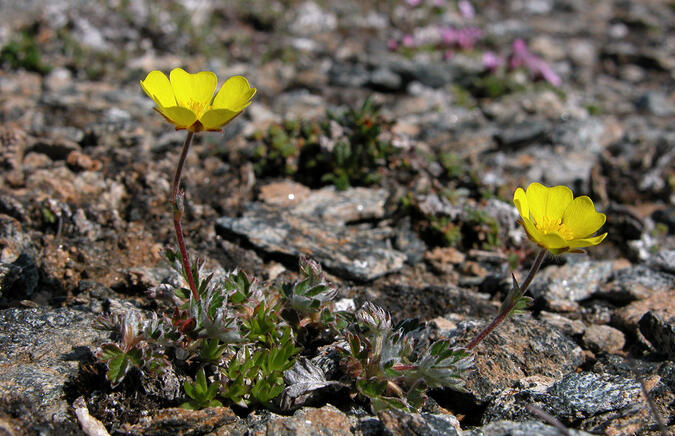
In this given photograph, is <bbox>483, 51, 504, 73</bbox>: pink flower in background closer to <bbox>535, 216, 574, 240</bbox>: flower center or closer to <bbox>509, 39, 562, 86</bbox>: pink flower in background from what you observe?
<bbox>509, 39, 562, 86</bbox>: pink flower in background

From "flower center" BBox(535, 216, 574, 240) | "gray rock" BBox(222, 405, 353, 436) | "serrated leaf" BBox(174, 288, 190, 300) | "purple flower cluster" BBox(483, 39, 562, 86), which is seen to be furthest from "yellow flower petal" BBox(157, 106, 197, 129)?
"purple flower cluster" BBox(483, 39, 562, 86)

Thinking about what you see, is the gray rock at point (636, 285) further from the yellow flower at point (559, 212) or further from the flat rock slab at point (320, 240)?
the flat rock slab at point (320, 240)

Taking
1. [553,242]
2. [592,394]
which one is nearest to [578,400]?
[592,394]

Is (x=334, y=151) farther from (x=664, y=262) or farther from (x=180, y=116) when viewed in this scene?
(x=664, y=262)

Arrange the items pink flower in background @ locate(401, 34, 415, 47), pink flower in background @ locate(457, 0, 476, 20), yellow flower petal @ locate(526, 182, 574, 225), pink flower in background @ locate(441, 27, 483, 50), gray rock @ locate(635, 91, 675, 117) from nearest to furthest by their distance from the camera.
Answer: yellow flower petal @ locate(526, 182, 574, 225) < gray rock @ locate(635, 91, 675, 117) < pink flower in background @ locate(401, 34, 415, 47) < pink flower in background @ locate(441, 27, 483, 50) < pink flower in background @ locate(457, 0, 476, 20)

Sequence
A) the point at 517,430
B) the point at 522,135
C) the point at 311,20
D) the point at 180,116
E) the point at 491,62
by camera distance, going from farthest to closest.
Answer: the point at 311,20 → the point at 491,62 → the point at 522,135 → the point at 517,430 → the point at 180,116

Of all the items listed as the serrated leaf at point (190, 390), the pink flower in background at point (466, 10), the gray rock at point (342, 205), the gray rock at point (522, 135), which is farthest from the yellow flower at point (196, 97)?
the pink flower in background at point (466, 10)
